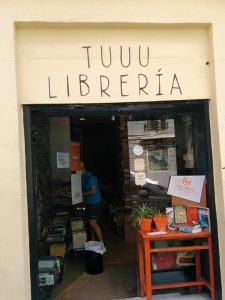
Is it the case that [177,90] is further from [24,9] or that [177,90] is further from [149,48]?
[24,9]

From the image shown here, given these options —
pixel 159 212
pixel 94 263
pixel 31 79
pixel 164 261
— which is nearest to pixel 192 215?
pixel 159 212

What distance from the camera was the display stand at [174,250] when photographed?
4121 mm

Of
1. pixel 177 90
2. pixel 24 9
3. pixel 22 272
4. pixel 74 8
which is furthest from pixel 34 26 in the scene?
pixel 22 272

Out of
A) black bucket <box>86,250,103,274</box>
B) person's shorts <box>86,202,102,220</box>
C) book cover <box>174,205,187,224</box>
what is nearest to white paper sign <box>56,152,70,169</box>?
person's shorts <box>86,202,102,220</box>

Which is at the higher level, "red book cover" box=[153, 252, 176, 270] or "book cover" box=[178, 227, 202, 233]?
"book cover" box=[178, 227, 202, 233]

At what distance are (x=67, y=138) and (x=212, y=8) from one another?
342 centimetres

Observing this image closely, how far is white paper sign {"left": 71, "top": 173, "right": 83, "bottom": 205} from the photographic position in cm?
622

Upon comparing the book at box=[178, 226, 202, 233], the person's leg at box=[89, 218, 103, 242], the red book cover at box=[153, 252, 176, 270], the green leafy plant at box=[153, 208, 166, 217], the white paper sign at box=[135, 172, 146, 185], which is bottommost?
the red book cover at box=[153, 252, 176, 270]

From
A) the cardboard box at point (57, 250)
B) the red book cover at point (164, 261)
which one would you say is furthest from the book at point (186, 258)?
the cardboard box at point (57, 250)

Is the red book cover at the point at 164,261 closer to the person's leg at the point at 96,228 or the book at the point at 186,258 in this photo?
the book at the point at 186,258

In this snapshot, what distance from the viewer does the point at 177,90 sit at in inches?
163

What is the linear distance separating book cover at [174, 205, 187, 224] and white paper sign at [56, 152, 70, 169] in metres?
2.59

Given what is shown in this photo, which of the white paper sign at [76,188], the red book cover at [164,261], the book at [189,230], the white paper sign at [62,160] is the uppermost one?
the white paper sign at [62,160]

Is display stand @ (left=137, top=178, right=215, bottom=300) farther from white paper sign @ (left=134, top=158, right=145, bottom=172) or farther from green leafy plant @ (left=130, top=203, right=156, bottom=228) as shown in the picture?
white paper sign @ (left=134, top=158, right=145, bottom=172)
